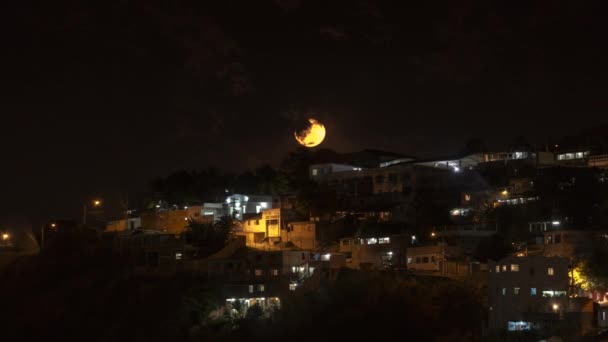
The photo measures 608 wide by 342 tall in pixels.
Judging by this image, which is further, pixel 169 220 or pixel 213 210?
pixel 169 220

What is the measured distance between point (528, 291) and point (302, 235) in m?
15.8

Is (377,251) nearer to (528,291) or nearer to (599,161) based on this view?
(528,291)

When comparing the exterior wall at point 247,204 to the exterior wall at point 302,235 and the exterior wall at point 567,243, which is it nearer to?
the exterior wall at point 302,235

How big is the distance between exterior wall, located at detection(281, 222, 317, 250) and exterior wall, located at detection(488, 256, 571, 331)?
13.5 metres

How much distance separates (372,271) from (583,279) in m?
8.57

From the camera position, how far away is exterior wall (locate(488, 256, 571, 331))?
28.3 metres

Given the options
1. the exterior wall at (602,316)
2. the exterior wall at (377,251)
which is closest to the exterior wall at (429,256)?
the exterior wall at (377,251)

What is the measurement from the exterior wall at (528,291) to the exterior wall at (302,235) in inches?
532

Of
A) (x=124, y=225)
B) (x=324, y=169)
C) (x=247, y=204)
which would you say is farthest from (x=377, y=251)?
(x=124, y=225)

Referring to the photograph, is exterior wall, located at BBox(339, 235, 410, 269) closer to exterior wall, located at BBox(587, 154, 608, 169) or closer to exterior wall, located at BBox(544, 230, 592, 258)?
exterior wall, located at BBox(544, 230, 592, 258)

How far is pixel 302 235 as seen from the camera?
140 ft

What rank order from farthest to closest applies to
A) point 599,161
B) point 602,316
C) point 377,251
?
point 599,161 < point 377,251 < point 602,316

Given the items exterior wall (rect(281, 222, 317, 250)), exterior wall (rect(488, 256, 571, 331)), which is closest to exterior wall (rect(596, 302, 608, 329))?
exterior wall (rect(488, 256, 571, 331))

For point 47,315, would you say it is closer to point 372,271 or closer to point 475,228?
point 372,271
